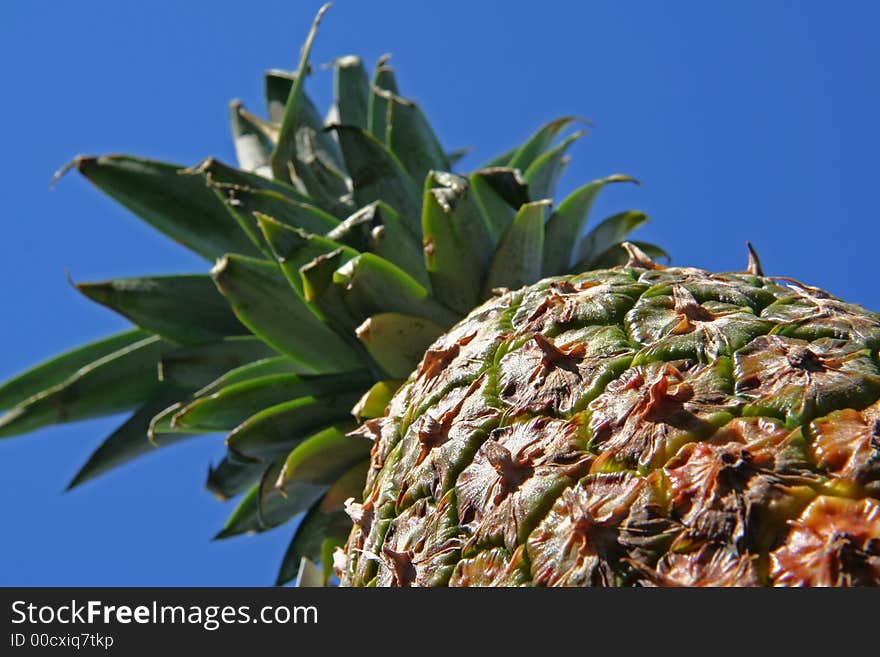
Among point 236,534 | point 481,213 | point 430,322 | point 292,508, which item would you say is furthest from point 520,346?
point 236,534

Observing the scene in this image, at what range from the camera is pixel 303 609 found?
1.93 meters

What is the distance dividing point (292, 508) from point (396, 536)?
1658mm

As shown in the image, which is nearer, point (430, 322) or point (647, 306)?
point (647, 306)

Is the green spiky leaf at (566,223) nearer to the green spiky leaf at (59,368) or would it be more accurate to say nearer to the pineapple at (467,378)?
the pineapple at (467,378)

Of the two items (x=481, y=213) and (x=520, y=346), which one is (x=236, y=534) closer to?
(x=481, y=213)

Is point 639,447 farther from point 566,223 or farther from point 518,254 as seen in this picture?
point 566,223

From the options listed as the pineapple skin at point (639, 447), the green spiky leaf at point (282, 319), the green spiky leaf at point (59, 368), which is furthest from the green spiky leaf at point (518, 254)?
the green spiky leaf at point (59, 368)

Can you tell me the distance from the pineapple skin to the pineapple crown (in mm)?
733

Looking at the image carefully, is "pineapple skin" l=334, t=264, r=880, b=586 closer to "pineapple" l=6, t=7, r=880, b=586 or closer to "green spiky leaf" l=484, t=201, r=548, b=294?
"pineapple" l=6, t=7, r=880, b=586

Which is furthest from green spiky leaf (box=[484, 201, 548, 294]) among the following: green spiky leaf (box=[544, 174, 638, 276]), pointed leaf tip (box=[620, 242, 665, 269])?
pointed leaf tip (box=[620, 242, 665, 269])

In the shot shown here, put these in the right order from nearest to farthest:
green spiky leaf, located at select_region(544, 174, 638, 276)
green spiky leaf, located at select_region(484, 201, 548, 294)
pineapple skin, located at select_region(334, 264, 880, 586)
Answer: pineapple skin, located at select_region(334, 264, 880, 586), green spiky leaf, located at select_region(484, 201, 548, 294), green spiky leaf, located at select_region(544, 174, 638, 276)

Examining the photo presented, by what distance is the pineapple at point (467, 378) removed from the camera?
1.81 metres

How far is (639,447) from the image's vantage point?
1.95 meters

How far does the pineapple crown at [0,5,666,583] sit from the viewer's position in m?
3.29
